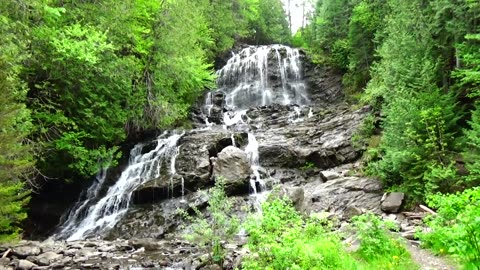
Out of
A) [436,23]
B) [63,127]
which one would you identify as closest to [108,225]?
[63,127]

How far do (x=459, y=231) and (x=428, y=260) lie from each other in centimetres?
150

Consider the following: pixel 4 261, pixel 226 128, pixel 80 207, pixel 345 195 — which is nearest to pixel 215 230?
pixel 4 261

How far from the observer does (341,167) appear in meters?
16.8

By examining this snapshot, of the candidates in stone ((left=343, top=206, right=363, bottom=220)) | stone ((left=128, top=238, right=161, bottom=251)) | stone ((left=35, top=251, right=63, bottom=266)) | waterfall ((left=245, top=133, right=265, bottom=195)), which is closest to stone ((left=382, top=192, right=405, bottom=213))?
stone ((left=343, top=206, right=363, bottom=220))

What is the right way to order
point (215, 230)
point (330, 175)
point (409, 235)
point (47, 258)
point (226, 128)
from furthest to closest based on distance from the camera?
point (226, 128), point (330, 175), point (47, 258), point (215, 230), point (409, 235)

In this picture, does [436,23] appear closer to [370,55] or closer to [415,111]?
[415,111]

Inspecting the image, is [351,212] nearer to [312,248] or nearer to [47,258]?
[312,248]

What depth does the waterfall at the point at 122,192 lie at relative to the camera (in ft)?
49.3

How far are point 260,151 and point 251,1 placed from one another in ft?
79.0

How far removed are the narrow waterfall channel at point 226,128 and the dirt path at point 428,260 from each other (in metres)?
9.37

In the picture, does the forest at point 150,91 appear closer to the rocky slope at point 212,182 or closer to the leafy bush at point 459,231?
the leafy bush at point 459,231

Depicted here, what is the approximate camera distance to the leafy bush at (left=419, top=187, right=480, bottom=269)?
4.36m

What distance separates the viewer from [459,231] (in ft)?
15.0

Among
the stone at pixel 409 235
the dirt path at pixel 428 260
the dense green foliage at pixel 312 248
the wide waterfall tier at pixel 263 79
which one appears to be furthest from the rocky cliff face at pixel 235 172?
the dirt path at pixel 428 260
